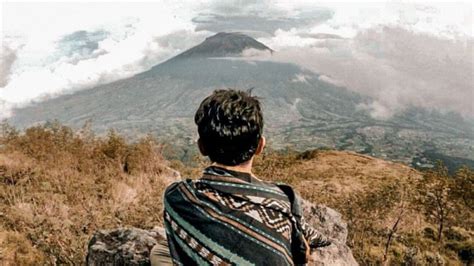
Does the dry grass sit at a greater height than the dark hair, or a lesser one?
lesser

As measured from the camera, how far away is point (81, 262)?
509cm

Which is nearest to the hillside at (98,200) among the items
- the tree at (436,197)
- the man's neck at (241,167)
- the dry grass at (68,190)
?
the dry grass at (68,190)

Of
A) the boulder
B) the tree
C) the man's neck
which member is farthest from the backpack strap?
the tree

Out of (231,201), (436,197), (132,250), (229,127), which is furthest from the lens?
(436,197)

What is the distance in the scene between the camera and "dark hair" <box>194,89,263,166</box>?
257 centimetres

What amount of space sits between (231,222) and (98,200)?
610cm

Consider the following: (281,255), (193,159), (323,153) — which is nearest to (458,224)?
(193,159)

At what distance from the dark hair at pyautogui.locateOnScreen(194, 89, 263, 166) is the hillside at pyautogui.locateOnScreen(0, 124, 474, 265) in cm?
320

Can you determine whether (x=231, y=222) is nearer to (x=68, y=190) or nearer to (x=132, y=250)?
(x=132, y=250)

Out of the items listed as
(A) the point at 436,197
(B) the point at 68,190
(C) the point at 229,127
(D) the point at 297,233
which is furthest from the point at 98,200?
(A) the point at 436,197

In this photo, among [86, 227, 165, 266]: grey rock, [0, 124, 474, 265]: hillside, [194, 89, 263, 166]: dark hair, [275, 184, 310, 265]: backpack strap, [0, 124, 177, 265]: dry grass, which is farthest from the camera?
[0, 124, 474, 265]: hillside

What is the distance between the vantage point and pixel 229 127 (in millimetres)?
2564

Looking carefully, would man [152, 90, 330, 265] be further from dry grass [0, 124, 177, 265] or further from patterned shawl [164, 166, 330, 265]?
dry grass [0, 124, 177, 265]

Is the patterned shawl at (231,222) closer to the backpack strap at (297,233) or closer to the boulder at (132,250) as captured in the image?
the backpack strap at (297,233)
